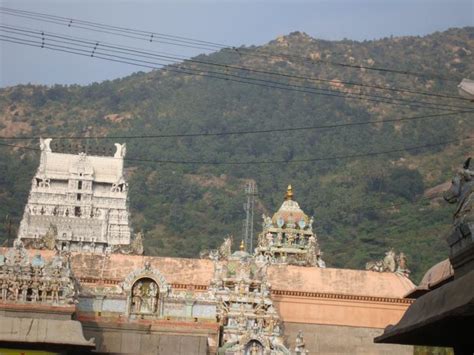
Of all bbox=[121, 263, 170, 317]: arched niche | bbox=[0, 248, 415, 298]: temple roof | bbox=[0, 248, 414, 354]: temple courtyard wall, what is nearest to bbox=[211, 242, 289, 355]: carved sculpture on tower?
bbox=[0, 248, 414, 354]: temple courtyard wall

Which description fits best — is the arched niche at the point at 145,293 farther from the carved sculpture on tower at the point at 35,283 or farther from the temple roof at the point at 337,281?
the temple roof at the point at 337,281

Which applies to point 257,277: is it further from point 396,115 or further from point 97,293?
point 396,115

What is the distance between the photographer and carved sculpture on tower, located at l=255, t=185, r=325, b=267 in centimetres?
4876

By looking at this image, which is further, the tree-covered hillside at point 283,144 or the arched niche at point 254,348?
the tree-covered hillside at point 283,144

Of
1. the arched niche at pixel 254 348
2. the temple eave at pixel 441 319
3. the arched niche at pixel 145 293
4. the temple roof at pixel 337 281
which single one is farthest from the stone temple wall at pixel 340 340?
the temple eave at pixel 441 319

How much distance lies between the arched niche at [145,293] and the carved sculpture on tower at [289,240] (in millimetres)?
12927

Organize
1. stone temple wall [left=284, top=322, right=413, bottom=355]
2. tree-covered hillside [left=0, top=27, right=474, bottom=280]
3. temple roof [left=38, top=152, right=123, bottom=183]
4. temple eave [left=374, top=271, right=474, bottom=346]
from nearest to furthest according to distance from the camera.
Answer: temple eave [left=374, top=271, right=474, bottom=346], stone temple wall [left=284, top=322, right=413, bottom=355], temple roof [left=38, top=152, right=123, bottom=183], tree-covered hillside [left=0, top=27, right=474, bottom=280]

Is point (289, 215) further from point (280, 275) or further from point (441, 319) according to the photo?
point (441, 319)

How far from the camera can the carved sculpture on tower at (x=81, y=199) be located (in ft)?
223

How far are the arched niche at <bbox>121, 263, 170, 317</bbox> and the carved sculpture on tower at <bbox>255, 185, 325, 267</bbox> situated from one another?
1293 cm

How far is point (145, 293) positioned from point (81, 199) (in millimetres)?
38077

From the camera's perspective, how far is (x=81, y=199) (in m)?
72.7

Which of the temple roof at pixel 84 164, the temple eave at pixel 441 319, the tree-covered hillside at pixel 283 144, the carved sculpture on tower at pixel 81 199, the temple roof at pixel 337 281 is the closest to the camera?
the temple eave at pixel 441 319

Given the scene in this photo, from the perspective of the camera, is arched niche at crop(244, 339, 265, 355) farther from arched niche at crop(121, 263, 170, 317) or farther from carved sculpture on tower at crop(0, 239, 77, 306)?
carved sculpture on tower at crop(0, 239, 77, 306)
